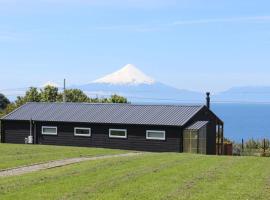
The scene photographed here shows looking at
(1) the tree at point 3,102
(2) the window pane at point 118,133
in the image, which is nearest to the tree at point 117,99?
(2) the window pane at point 118,133

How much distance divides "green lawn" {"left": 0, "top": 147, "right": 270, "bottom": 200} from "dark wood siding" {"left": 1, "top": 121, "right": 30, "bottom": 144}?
25.0 meters

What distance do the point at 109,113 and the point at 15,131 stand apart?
30.5 feet

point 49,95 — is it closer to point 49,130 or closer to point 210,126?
point 49,130

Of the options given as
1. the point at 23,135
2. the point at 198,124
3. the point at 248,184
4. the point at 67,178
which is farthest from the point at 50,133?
the point at 248,184

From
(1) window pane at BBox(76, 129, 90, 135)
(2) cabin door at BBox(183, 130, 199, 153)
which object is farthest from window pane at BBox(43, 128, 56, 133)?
A: (2) cabin door at BBox(183, 130, 199, 153)

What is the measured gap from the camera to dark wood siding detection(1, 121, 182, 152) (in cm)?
4619

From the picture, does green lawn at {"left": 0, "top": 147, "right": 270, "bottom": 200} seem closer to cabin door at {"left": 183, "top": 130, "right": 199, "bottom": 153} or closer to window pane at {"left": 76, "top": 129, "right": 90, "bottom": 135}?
cabin door at {"left": 183, "top": 130, "right": 199, "bottom": 153}

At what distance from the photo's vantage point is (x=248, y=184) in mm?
20844

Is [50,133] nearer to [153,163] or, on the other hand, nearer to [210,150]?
[210,150]

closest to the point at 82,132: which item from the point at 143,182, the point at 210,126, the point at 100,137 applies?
the point at 100,137

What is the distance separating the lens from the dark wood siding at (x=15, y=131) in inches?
2062

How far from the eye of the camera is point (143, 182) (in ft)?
69.3

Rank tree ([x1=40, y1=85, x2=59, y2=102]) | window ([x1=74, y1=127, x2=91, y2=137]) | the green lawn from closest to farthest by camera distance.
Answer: the green lawn < window ([x1=74, y1=127, x2=91, y2=137]) < tree ([x1=40, y1=85, x2=59, y2=102])

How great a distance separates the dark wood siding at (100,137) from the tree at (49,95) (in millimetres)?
26299
